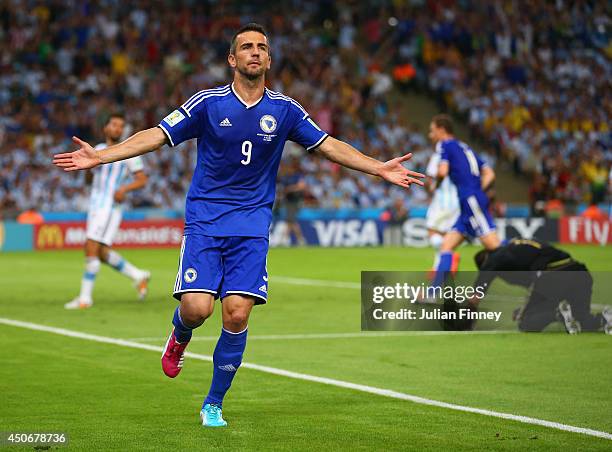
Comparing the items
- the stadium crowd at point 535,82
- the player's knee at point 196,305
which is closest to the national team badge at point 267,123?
the player's knee at point 196,305

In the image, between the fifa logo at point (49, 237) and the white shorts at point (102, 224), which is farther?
the fifa logo at point (49, 237)

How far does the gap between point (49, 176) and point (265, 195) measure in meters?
24.4

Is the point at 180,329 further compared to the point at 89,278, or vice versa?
the point at 89,278

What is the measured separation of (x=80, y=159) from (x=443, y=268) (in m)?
8.34

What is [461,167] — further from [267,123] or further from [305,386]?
[267,123]

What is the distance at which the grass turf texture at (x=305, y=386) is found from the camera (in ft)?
24.3

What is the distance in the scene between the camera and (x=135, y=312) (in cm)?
1538

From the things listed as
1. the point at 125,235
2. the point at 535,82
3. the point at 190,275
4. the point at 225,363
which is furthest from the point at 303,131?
the point at 535,82

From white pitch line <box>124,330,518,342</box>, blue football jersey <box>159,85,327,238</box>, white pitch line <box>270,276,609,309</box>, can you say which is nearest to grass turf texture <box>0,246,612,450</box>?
white pitch line <box>124,330,518,342</box>

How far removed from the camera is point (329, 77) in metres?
37.8

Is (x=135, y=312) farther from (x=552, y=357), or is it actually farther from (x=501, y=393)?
(x=501, y=393)

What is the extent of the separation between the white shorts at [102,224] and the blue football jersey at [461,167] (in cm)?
440

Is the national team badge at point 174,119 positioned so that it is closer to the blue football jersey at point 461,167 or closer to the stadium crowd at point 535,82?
the blue football jersey at point 461,167

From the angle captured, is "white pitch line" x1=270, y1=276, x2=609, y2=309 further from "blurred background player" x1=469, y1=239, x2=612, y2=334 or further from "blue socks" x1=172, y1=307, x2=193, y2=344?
"blue socks" x1=172, y1=307, x2=193, y2=344
